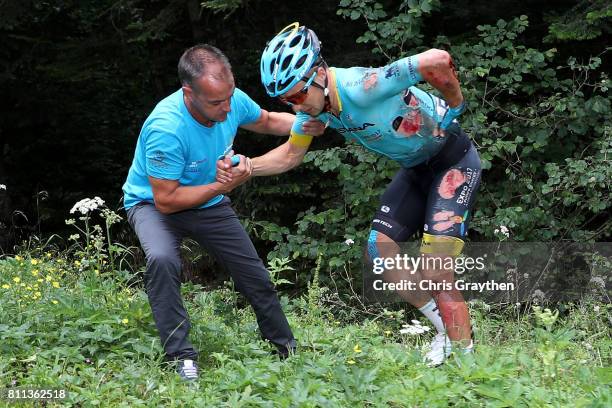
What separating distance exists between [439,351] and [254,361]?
3.67ft

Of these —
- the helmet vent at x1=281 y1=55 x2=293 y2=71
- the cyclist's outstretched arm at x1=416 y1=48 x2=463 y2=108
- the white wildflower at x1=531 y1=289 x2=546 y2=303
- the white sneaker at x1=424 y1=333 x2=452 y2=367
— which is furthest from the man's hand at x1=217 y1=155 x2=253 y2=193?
the white wildflower at x1=531 y1=289 x2=546 y2=303

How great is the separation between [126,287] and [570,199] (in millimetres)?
4086

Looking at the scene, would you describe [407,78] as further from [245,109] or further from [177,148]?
[177,148]

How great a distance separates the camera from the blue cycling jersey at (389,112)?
204 inches

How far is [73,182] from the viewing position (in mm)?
13734

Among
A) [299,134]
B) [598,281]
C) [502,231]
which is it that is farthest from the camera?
[598,281]

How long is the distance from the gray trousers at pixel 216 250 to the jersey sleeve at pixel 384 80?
3.55 ft

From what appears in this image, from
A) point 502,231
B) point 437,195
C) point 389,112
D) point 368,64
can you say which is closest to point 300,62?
point 389,112

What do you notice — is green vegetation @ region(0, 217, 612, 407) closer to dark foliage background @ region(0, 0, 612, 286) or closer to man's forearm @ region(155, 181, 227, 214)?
man's forearm @ region(155, 181, 227, 214)

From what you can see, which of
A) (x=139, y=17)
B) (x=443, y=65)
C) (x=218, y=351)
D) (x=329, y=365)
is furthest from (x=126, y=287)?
(x=139, y=17)

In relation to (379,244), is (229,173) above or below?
above

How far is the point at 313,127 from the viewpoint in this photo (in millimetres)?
5715

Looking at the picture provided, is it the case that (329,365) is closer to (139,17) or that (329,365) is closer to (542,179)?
(542,179)

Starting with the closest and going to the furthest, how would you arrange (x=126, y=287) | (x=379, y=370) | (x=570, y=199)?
(x=379, y=370) → (x=126, y=287) → (x=570, y=199)
